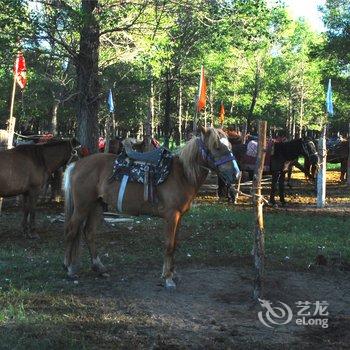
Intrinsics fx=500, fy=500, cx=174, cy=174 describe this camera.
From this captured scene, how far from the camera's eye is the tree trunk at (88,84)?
33.7ft

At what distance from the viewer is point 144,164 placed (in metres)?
6.59

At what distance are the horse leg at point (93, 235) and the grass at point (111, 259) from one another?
0.53 ft

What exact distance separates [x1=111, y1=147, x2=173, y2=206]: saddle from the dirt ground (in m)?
1.21

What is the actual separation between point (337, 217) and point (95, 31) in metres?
7.07

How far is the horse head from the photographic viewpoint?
5922mm

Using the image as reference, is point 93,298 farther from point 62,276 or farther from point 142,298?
point 62,276

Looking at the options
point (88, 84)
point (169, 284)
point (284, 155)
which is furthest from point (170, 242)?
point (284, 155)

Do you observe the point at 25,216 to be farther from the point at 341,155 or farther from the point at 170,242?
the point at 341,155

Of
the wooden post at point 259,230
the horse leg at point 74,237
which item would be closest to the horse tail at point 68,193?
the horse leg at point 74,237

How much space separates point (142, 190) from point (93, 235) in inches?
40.9

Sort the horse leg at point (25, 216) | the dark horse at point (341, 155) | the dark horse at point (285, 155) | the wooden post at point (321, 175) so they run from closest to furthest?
the horse leg at point (25, 216) < the wooden post at point (321, 175) < the dark horse at point (285, 155) < the dark horse at point (341, 155)

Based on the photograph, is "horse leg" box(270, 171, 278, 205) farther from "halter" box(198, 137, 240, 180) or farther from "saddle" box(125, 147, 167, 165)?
"halter" box(198, 137, 240, 180)

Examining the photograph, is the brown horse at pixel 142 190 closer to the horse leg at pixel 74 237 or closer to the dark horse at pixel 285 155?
the horse leg at pixel 74 237

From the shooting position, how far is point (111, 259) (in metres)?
7.68
